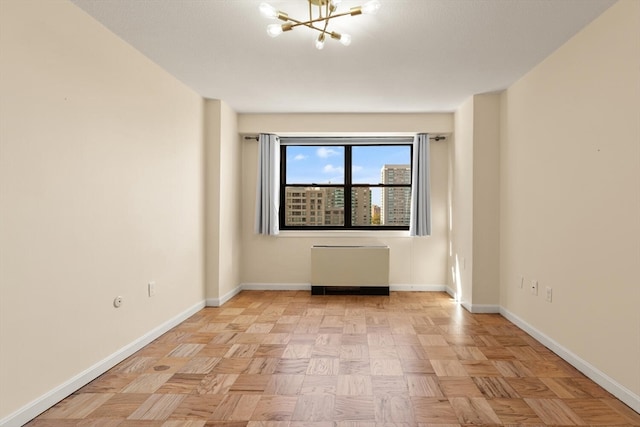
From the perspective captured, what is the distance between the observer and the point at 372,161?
610 cm

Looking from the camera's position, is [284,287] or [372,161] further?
[372,161]

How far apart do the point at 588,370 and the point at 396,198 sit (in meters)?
3.59

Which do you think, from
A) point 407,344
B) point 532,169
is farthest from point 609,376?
point 532,169

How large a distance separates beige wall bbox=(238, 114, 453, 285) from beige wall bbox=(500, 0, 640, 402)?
1765 millimetres

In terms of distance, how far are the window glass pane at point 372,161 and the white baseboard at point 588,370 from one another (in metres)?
2.86

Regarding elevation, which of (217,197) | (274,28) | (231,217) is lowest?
(231,217)

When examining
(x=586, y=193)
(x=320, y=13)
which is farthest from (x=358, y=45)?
(x=586, y=193)

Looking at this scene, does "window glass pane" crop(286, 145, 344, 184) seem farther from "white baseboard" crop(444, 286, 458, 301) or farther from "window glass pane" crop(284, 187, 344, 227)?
"white baseboard" crop(444, 286, 458, 301)

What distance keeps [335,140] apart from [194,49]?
9.63ft

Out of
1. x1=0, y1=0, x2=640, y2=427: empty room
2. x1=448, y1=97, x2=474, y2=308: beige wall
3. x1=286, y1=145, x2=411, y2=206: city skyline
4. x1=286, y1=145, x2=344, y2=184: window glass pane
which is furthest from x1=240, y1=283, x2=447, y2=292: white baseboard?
x1=286, y1=145, x2=344, y2=184: window glass pane

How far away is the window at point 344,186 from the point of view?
6066 mm

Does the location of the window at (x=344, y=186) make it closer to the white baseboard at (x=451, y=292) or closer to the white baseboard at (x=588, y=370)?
the white baseboard at (x=451, y=292)

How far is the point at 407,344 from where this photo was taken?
3461 millimetres

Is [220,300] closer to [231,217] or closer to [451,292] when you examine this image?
[231,217]
